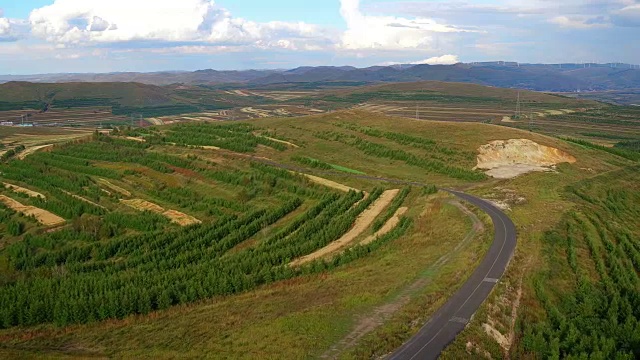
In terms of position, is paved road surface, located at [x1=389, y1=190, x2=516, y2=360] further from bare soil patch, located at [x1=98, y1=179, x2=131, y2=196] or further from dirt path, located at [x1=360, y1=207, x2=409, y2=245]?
bare soil patch, located at [x1=98, y1=179, x2=131, y2=196]

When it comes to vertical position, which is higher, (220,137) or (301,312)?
(220,137)

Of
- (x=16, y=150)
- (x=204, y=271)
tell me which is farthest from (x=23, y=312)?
(x=16, y=150)

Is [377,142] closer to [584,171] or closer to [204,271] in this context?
[584,171]

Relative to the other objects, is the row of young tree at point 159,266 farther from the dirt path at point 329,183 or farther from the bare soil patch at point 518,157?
the bare soil patch at point 518,157

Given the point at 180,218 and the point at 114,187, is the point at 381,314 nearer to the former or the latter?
the point at 180,218

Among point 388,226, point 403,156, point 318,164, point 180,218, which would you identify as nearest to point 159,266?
point 180,218

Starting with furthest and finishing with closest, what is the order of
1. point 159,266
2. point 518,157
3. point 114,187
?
point 518,157 < point 114,187 < point 159,266

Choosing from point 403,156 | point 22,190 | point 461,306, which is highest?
point 403,156
